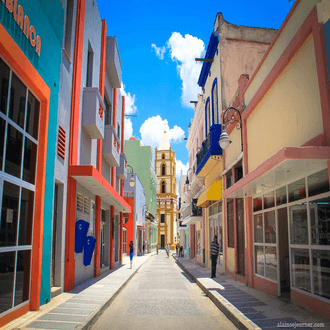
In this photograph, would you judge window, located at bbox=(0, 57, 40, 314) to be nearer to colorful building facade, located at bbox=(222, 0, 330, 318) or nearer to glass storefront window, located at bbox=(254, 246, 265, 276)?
colorful building facade, located at bbox=(222, 0, 330, 318)

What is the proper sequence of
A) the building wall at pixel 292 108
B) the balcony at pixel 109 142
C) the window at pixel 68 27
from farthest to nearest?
1. the balcony at pixel 109 142
2. the window at pixel 68 27
3. the building wall at pixel 292 108

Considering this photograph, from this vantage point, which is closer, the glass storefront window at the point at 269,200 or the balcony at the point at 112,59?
the glass storefront window at the point at 269,200

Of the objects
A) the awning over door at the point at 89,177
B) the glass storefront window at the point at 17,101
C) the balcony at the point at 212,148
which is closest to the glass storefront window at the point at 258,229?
the awning over door at the point at 89,177

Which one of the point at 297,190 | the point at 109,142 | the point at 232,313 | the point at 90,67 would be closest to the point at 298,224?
the point at 297,190

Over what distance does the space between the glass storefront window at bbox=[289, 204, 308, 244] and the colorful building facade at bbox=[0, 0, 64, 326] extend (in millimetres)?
5815

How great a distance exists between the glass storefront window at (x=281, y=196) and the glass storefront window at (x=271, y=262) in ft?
4.47

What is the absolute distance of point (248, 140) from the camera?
1219 cm

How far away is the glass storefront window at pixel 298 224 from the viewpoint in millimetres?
7833

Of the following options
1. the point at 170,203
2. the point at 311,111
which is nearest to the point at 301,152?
the point at 311,111

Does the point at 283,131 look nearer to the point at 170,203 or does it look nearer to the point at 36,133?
the point at 36,133

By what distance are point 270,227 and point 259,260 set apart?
1.53 meters

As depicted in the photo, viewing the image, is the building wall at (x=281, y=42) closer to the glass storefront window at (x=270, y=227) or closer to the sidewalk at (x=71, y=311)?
the glass storefront window at (x=270, y=227)

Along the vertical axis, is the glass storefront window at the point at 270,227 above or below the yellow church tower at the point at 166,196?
below

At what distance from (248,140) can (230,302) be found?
5.68 meters
